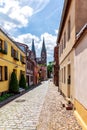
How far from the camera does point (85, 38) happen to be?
7.39 meters

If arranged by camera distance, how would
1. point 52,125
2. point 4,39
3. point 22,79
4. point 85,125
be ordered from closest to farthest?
point 85,125 → point 52,125 → point 4,39 → point 22,79

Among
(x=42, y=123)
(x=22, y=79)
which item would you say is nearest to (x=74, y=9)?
(x=42, y=123)

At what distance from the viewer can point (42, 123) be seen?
349 inches

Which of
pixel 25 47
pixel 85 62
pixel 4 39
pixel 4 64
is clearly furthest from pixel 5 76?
pixel 25 47

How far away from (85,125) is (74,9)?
5.15m

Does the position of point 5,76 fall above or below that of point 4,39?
below

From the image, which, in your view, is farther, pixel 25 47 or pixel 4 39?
pixel 25 47

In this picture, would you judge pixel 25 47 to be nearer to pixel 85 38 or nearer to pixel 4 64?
pixel 4 64

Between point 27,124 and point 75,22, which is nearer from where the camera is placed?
point 27,124

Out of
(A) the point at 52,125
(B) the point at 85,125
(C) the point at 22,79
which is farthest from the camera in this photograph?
(C) the point at 22,79

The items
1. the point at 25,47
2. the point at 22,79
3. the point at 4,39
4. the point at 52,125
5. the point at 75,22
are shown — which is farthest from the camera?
the point at 25,47

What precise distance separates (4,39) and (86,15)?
442 inches

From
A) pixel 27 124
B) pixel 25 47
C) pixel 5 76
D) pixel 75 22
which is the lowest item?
pixel 27 124

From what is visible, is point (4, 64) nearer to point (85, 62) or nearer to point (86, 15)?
point (86, 15)
